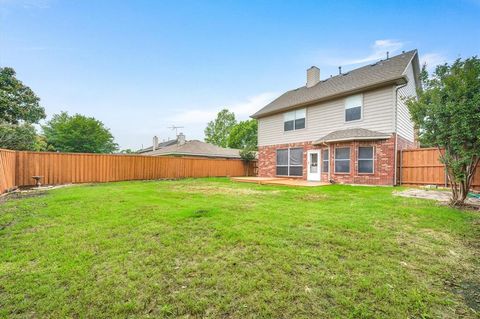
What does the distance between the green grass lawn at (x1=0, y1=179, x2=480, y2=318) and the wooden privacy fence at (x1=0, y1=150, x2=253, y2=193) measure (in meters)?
8.13

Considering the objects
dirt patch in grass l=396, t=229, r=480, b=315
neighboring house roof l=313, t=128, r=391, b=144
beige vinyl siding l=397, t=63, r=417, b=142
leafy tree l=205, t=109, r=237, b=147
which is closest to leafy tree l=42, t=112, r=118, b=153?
leafy tree l=205, t=109, r=237, b=147

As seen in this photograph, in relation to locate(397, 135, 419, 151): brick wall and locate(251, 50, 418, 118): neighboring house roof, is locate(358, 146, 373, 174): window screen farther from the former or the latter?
locate(251, 50, 418, 118): neighboring house roof

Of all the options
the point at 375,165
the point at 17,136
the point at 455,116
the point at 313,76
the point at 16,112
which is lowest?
the point at 375,165

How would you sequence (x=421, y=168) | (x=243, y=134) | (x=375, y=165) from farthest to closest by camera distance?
(x=243, y=134)
(x=375, y=165)
(x=421, y=168)

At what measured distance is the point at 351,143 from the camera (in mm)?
10789

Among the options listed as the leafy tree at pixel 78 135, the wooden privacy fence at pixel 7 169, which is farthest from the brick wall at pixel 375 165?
the leafy tree at pixel 78 135

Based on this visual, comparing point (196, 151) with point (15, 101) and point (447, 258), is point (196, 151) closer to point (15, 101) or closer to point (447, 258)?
point (15, 101)

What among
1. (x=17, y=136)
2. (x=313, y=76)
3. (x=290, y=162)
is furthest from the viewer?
(x=17, y=136)

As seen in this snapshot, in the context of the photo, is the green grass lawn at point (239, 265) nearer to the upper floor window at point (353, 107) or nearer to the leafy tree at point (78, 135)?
the upper floor window at point (353, 107)

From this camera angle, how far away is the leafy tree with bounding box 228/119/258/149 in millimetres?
40469

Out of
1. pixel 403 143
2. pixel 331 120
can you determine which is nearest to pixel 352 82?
pixel 331 120

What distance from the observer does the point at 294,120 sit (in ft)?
45.7

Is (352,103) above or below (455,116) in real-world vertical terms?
above

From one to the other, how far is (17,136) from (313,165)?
23414mm
